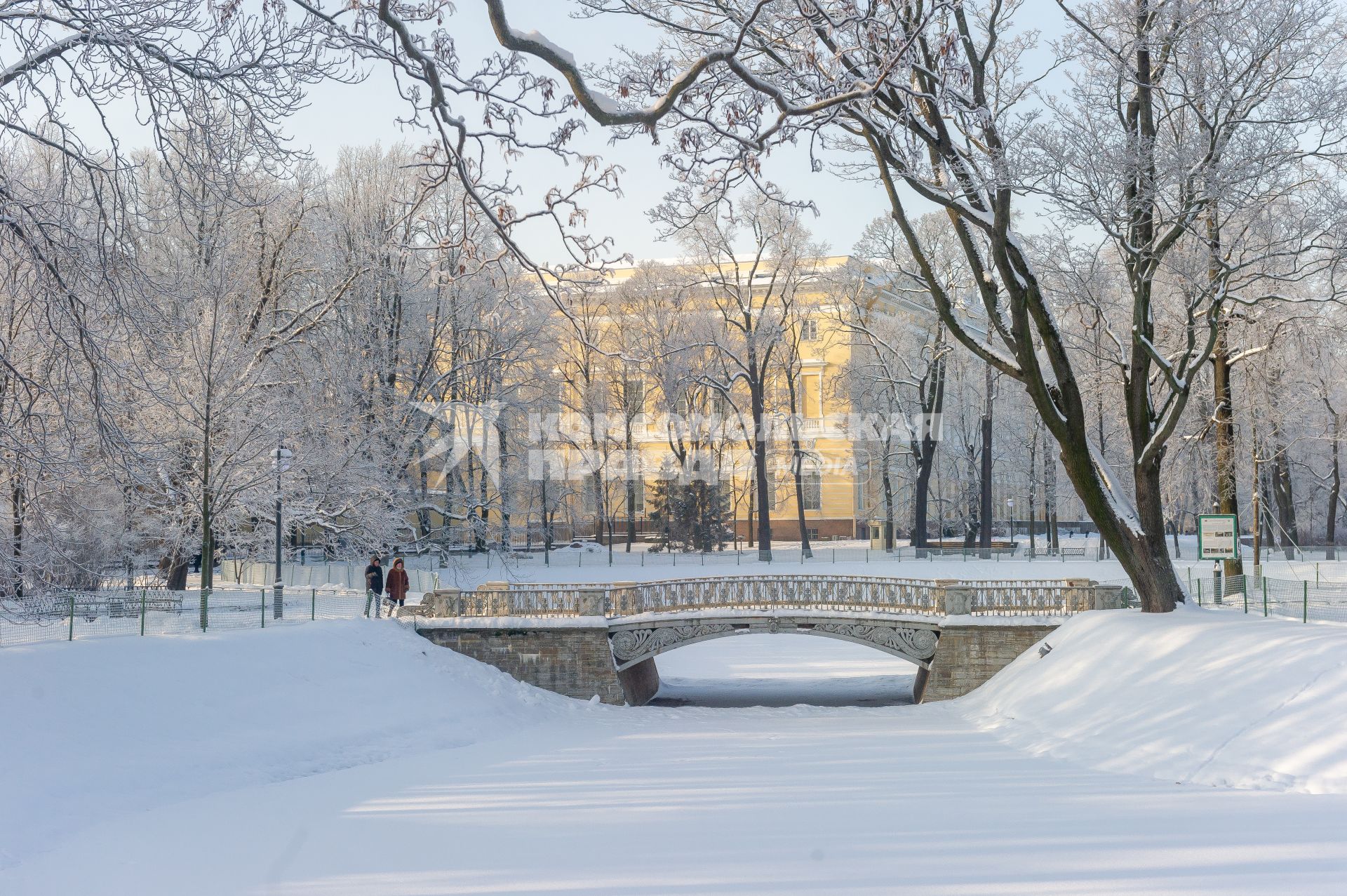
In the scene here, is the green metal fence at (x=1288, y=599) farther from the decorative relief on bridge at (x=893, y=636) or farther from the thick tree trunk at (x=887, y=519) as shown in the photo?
the thick tree trunk at (x=887, y=519)

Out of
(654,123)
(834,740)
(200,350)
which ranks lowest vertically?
(834,740)

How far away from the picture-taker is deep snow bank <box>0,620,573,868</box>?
11547 millimetres

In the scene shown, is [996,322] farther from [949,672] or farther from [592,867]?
[592,867]

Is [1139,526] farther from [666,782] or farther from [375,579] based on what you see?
[375,579]

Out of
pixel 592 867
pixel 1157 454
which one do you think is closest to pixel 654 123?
pixel 592 867

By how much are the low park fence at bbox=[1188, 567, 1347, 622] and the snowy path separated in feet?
25.9

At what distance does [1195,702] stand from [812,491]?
41.9m

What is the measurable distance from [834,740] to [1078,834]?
8789 mm

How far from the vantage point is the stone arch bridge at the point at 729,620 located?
78.4 feet

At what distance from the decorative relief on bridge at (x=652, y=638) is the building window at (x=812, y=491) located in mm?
29939

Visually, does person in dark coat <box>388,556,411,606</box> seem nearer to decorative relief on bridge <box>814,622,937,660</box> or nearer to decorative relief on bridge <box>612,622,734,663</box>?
decorative relief on bridge <box>612,622,734,663</box>

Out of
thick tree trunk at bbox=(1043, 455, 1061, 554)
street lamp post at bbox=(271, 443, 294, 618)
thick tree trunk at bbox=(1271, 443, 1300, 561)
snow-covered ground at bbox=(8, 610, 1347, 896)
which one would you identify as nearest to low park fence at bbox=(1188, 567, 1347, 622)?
snow-covered ground at bbox=(8, 610, 1347, 896)

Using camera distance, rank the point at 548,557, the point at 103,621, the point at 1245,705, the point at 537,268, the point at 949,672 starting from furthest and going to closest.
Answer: the point at 548,557 < the point at 949,672 < the point at 103,621 < the point at 1245,705 < the point at 537,268

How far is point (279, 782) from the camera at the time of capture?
14.1m
